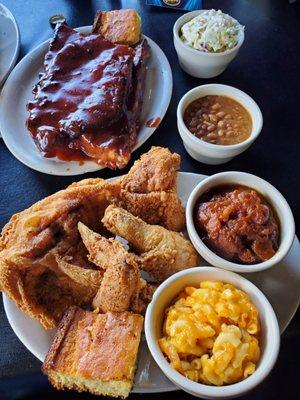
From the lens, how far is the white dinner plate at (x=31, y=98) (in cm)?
175

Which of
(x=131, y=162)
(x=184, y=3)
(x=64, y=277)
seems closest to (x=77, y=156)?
(x=131, y=162)

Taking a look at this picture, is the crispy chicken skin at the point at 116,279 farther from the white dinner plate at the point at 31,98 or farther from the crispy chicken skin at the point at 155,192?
the white dinner plate at the point at 31,98

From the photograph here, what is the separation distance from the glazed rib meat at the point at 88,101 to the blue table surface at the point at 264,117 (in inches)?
4.7

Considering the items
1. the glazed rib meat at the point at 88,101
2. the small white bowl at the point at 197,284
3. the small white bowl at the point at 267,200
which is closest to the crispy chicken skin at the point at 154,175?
the small white bowl at the point at 267,200

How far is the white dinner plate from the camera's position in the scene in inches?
68.9

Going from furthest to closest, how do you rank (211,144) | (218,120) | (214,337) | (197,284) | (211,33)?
1. (211,33)
2. (218,120)
3. (211,144)
4. (197,284)
5. (214,337)

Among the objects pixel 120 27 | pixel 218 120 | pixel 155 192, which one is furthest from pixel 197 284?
pixel 120 27

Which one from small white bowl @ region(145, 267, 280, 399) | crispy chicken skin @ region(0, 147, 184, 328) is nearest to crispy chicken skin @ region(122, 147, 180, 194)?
crispy chicken skin @ region(0, 147, 184, 328)

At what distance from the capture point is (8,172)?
6.02ft

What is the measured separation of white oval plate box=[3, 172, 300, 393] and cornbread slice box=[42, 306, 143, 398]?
8 cm

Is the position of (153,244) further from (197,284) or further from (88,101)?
(88,101)

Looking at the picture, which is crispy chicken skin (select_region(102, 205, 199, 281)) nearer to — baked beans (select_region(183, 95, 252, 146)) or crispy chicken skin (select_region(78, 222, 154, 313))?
crispy chicken skin (select_region(78, 222, 154, 313))

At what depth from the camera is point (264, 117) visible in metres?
1.99

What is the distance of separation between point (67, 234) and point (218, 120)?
796 millimetres
